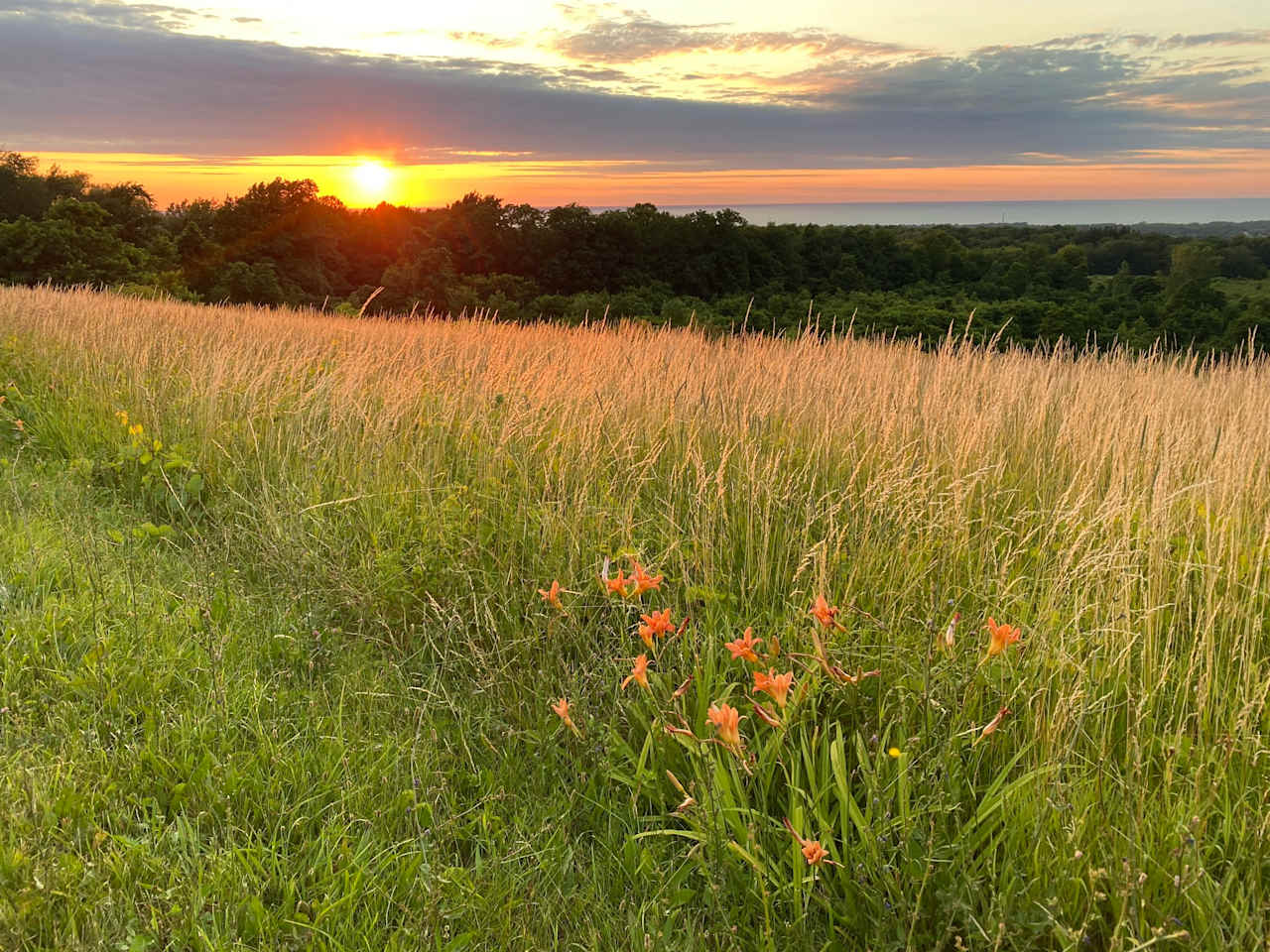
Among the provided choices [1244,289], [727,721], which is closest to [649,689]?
[727,721]

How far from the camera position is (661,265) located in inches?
1016

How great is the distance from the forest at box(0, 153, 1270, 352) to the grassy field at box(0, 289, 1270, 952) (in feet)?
53.3

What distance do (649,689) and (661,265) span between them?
24756mm

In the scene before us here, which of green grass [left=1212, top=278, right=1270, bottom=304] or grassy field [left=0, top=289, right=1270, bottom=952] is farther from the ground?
green grass [left=1212, top=278, right=1270, bottom=304]

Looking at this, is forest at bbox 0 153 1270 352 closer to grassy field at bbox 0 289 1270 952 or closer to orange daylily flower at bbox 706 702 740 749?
grassy field at bbox 0 289 1270 952

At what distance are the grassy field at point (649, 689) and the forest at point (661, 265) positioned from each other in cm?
1623

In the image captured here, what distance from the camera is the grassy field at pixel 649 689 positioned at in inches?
73.8

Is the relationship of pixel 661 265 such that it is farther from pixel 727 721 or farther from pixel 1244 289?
pixel 727 721

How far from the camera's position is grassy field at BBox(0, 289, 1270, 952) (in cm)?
187

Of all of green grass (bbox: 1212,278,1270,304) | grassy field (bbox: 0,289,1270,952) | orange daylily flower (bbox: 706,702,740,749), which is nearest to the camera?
orange daylily flower (bbox: 706,702,740,749)

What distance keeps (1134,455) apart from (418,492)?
3166mm

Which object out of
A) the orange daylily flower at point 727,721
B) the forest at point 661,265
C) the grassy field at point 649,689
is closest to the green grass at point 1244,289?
the forest at point 661,265

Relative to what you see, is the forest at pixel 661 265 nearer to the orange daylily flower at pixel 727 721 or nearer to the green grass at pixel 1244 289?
the green grass at pixel 1244 289

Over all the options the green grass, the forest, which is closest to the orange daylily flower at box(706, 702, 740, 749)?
the forest
